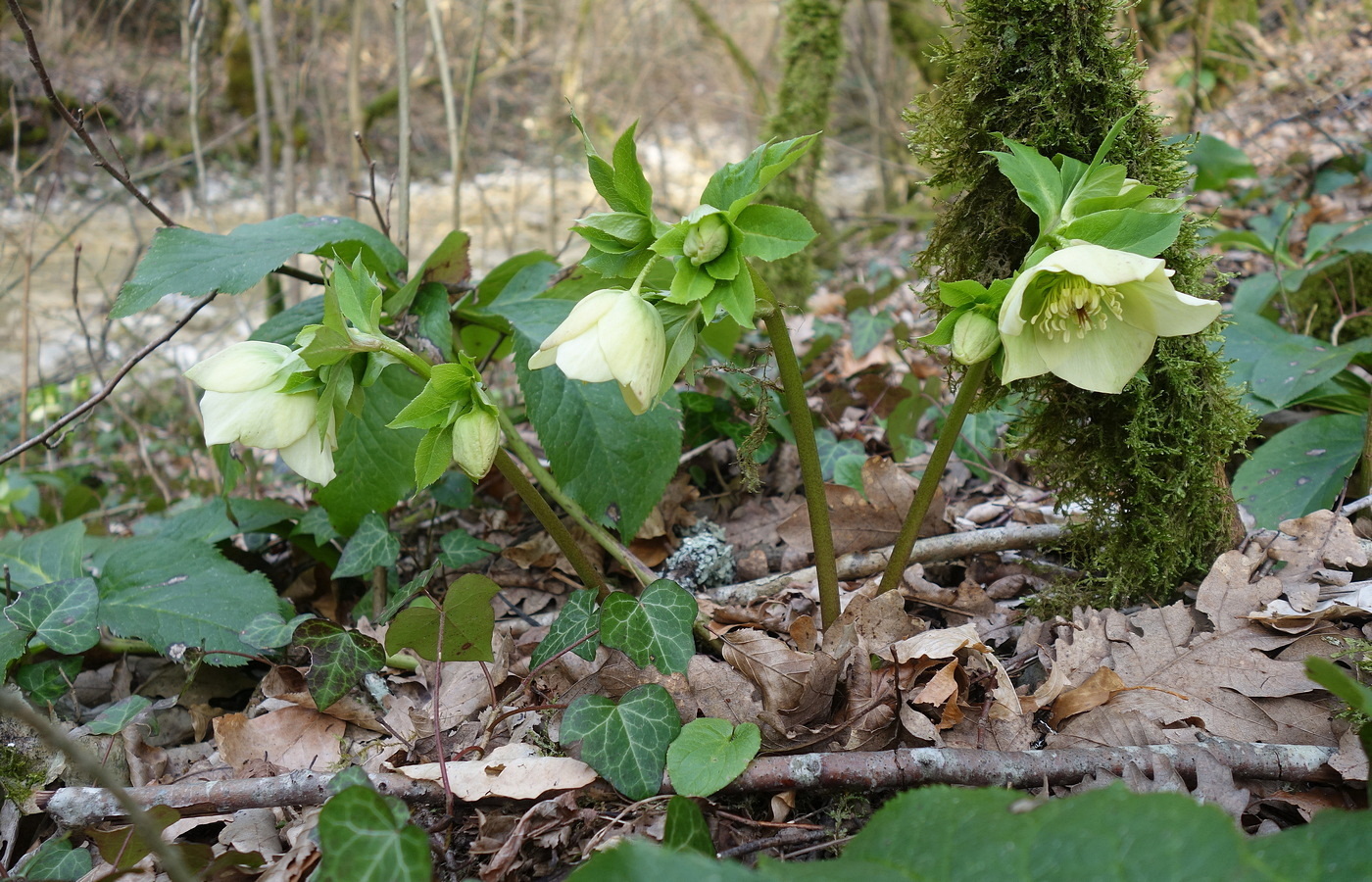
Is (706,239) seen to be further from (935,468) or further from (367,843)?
(367,843)

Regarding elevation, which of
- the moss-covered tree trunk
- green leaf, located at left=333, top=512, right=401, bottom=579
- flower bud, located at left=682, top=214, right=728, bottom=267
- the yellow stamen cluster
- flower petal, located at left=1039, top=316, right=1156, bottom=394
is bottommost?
green leaf, located at left=333, top=512, right=401, bottom=579

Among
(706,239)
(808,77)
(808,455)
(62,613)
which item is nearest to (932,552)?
(808,455)

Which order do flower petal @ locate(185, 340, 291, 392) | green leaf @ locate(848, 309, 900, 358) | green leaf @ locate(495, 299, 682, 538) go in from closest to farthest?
flower petal @ locate(185, 340, 291, 392)
green leaf @ locate(495, 299, 682, 538)
green leaf @ locate(848, 309, 900, 358)

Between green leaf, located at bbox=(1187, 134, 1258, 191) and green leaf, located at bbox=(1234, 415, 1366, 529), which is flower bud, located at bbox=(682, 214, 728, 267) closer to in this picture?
green leaf, located at bbox=(1234, 415, 1366, 529)

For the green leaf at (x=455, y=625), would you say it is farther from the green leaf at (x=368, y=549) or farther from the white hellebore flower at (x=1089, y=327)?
the white hellebore flower at (x=1089, y=327)

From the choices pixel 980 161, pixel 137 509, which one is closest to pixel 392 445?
pixel 980 161

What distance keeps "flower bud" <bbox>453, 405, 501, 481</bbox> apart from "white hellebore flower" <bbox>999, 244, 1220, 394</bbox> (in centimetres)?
63

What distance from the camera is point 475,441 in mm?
1033

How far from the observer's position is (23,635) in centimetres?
141

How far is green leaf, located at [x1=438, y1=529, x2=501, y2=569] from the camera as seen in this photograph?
159 centimetres

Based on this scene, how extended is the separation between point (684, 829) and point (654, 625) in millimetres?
320

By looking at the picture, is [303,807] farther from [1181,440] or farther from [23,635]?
[1181,440]

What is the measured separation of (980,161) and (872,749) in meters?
0.86

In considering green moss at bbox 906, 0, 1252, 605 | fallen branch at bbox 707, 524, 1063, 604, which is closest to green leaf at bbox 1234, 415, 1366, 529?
green moss at bbox 906, 0, 1252, 605
